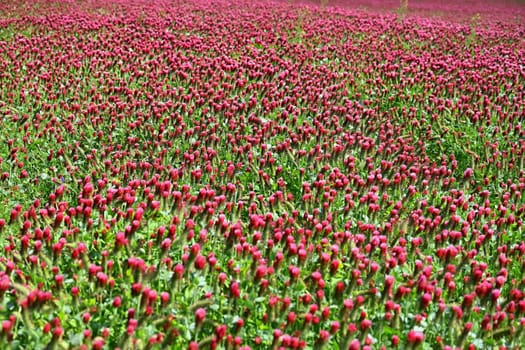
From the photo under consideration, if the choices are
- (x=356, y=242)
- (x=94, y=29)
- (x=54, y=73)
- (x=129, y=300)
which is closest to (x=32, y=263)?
(x=129, y=300)

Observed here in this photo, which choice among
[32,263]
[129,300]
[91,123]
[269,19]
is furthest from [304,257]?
[269,19]

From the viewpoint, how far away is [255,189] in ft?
20.0

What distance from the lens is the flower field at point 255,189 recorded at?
3770 mm

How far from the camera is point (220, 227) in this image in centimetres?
460

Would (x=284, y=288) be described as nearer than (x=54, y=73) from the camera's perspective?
Yes

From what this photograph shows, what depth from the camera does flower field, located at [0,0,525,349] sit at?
377 cm

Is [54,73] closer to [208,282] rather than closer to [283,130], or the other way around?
[283,130]

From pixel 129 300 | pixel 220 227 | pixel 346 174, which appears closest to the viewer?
pixel 129 300

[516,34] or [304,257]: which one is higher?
[516,34]

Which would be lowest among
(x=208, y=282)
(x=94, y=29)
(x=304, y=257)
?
(x=208, y=282)

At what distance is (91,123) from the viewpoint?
7.74 metres

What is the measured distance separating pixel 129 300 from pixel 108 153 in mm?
3092

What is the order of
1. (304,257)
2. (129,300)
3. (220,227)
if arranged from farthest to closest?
(220,227)
(304,257)
(129,300)

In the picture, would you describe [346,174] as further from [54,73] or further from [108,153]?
[54,73]
